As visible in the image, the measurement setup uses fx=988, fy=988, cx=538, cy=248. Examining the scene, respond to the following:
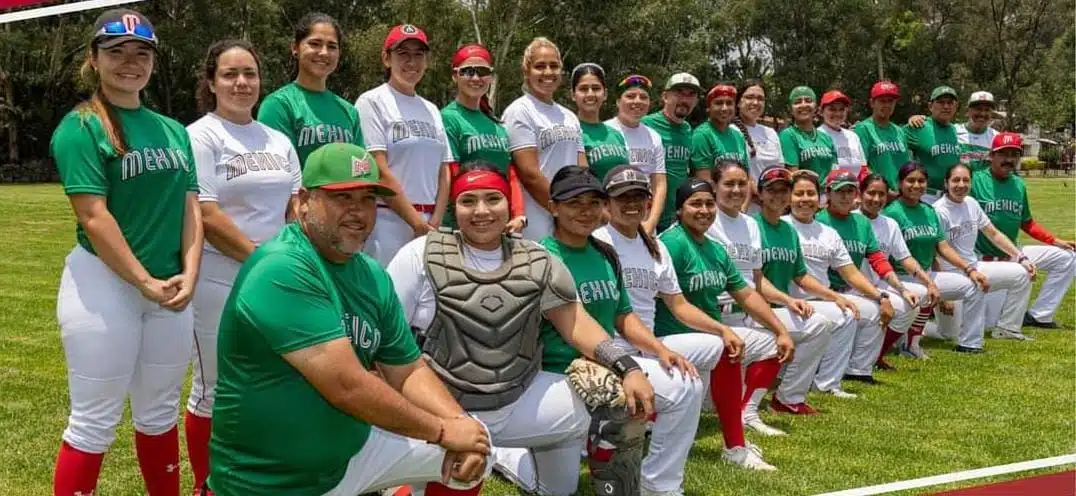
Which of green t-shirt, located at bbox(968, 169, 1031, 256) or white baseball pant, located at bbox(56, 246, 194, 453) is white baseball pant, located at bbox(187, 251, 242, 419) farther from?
green t-shirt, located at bbox(968, 169, 1031, 256)

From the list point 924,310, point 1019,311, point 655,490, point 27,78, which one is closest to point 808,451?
point 655,490

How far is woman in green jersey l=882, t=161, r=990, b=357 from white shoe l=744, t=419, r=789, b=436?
3.48 meters

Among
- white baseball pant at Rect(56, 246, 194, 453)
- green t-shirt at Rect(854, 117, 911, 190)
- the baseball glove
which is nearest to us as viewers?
white baseball pant at Rect(56, 246, 194, 453)

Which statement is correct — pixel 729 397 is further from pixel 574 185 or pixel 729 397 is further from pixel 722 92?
pixel 722 92

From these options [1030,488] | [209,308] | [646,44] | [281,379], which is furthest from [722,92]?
[646,44]

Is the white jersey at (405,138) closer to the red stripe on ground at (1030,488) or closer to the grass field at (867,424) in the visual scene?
the grass field at (867,424)

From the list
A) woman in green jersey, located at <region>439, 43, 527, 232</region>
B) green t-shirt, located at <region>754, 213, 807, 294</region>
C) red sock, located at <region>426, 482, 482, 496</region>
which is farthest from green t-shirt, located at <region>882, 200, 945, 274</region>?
red sock, located at <region>426, 482, 482, 496</region>

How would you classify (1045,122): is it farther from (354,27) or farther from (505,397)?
(505,397)

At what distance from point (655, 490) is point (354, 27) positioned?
44.1m

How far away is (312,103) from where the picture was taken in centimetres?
516

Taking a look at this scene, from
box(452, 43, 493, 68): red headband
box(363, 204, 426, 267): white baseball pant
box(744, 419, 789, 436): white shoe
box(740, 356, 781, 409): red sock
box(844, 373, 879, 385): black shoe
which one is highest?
box(452, 43, 493, 68): red headband

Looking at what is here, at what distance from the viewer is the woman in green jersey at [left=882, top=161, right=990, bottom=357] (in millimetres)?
9336

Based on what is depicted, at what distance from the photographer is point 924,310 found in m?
9.19

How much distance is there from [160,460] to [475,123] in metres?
2.80
